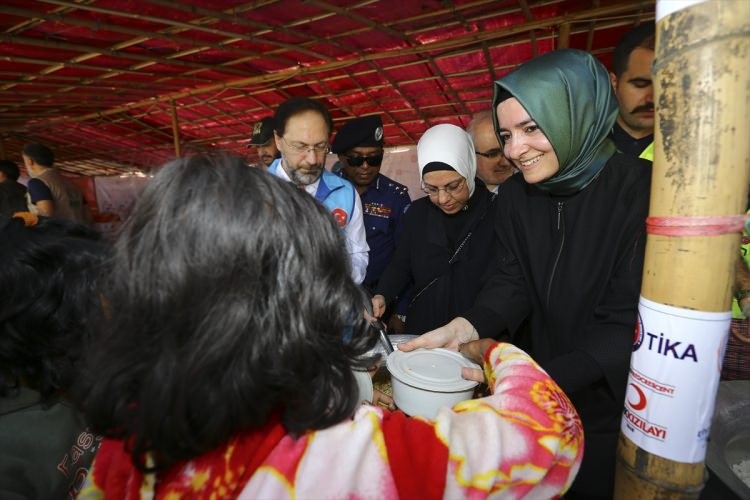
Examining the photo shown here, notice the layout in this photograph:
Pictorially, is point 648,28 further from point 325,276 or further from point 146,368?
point 146,368

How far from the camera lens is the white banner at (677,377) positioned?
0.59 metres

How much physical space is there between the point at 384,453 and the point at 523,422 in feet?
0.92

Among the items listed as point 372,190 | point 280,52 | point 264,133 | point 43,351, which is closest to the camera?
point 43,351

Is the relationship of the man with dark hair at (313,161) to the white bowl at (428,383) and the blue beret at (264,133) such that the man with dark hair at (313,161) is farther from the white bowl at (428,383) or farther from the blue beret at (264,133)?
the blue beret at (264,133)

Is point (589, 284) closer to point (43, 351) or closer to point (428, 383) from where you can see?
point (428, 383)

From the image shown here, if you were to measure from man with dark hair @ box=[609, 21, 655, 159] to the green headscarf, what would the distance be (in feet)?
2.74

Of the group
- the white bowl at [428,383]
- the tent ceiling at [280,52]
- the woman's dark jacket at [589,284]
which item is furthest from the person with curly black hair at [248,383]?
the tent ceiling at [280,52]

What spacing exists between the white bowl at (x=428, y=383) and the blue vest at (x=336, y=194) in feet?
4.53

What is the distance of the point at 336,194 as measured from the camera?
2.54m

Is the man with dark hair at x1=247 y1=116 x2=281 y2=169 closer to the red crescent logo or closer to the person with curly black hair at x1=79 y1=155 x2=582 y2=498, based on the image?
the person with curly black hair at x1=79 y1=155 x2=582 y2=498

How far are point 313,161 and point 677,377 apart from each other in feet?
7.00

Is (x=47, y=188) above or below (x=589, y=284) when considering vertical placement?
above

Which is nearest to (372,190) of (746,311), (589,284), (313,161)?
(313,161)

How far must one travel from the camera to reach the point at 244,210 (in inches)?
26.2
